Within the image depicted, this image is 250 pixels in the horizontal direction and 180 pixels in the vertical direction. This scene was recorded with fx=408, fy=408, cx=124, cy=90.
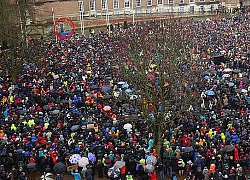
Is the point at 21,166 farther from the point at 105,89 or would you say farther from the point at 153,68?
the point at 153,68

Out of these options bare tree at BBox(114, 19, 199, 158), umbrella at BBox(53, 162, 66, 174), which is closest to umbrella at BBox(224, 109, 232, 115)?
bare tree at BBox(114, 19, 199, 158)

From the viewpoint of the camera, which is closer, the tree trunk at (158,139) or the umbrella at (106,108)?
the tree trunk at (158,139)

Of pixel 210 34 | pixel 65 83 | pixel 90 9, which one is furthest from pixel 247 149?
pixel 90 9

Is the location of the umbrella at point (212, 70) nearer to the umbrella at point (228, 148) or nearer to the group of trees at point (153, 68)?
the group of trees at point (153, 68)

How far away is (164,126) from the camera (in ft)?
71.9

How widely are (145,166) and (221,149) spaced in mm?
3657

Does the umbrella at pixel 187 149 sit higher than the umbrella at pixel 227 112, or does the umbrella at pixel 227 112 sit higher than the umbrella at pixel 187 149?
the umbrella at pixel 227 112

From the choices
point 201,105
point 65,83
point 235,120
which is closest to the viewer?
A: point 235,120

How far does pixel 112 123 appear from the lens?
2305 cm

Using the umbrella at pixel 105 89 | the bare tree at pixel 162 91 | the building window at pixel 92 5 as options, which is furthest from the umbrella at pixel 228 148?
the building window at pixel 92 5

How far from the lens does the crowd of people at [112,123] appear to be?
18594mm

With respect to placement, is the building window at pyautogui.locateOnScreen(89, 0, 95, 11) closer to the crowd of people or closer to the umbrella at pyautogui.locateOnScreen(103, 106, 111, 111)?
the crowd of people

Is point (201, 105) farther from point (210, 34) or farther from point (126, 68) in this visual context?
point (210, 34)

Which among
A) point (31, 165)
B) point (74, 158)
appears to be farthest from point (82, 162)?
point (31, 165)
